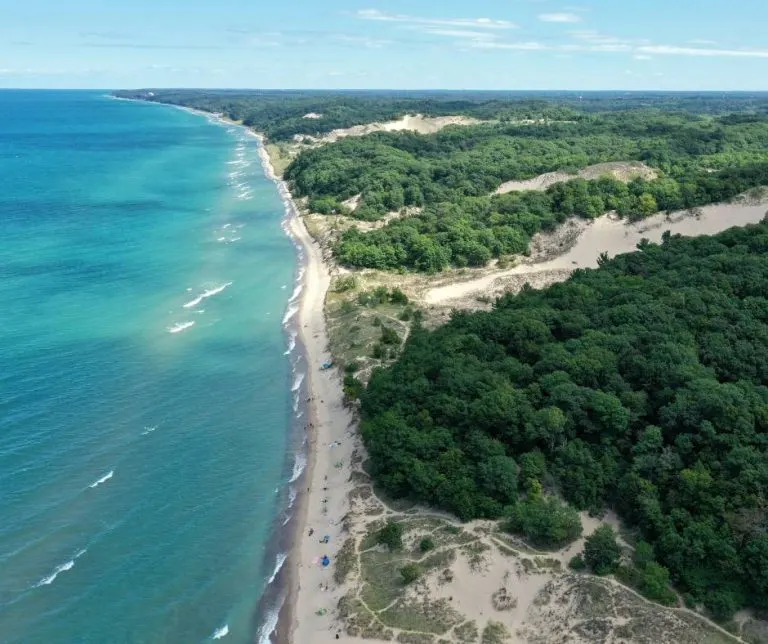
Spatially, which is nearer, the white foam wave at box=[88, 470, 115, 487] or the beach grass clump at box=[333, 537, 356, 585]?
the beach grass clump at box=[333, 537, 356, 585]

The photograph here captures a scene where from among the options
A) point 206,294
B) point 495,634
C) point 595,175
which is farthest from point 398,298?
point 595,175

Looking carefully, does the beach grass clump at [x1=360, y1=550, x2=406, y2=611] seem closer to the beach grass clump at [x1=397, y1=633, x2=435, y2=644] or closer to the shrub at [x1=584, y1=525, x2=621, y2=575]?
the beach grass clump at [x1=397, y1=633, x2=435, y2=644]

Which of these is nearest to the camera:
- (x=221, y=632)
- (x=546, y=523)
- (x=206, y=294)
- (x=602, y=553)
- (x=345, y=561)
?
(x=221, y=632)

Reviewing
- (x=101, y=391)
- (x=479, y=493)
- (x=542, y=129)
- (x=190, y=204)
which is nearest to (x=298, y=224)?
(x=190, y=204)

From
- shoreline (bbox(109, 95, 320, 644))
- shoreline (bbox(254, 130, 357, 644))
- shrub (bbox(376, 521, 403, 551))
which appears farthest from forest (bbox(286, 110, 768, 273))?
shrub (bbox(376, 521, 403, 551))

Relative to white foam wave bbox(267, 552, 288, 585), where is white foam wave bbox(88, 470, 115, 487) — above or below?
above

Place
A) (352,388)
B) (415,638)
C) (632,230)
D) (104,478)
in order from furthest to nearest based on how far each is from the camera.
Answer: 1. (632,230)
2. (352,388)
3. (104,478)
4. (415,638)

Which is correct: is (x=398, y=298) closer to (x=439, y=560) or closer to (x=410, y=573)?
(x=439, y=560)

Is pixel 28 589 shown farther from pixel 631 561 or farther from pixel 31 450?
pixel 631 561
